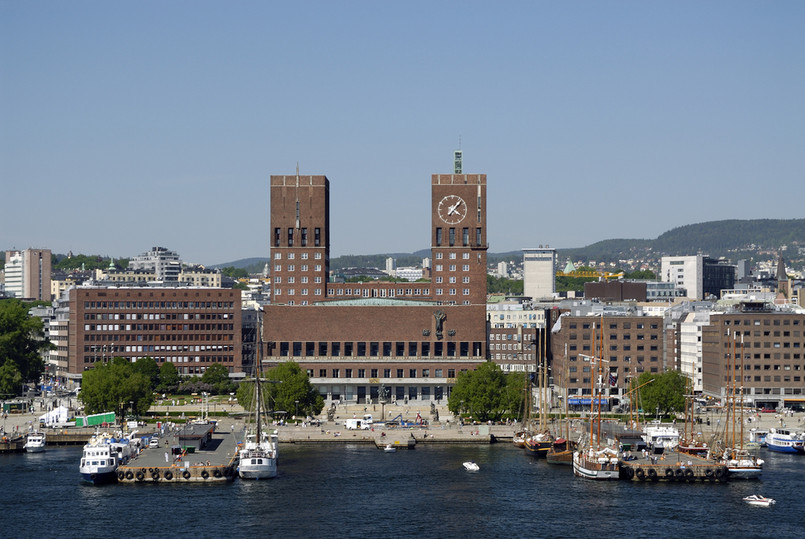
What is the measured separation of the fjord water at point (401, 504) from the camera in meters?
122

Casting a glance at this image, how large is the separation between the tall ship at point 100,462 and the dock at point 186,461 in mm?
1108

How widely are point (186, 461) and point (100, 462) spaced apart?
1028 centimetres

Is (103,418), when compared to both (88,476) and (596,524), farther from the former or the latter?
(596,524)

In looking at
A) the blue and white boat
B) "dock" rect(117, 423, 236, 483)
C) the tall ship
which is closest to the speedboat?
"dock" rect(117, 423, 236, 483)

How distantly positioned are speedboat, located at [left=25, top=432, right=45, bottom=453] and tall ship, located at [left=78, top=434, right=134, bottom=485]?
29.3 meters

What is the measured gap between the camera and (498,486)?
14588 centimetres

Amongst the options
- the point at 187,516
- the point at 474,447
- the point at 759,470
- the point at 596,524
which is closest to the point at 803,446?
the point at 759,470

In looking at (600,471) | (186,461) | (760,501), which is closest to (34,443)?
(186,461)

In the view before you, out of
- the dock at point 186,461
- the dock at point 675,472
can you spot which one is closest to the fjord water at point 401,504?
the dock at point 186,461

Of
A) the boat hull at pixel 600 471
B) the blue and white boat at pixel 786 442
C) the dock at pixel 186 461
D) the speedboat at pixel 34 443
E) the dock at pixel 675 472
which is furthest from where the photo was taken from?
the blue and white boat at pixel 786 442

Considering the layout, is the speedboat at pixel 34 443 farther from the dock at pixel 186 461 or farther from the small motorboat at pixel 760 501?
the small motorboat at pixel 760 501

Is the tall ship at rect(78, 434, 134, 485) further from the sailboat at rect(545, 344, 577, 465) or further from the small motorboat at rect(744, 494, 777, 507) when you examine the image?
the small motorboat at rect(744, 494, 777, 507)

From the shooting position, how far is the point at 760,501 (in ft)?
439

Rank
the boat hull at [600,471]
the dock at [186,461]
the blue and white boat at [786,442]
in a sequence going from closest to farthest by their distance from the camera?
the dock at [186,461] < the boat hull at [600,471] < the blue and white boat at [786,442]
